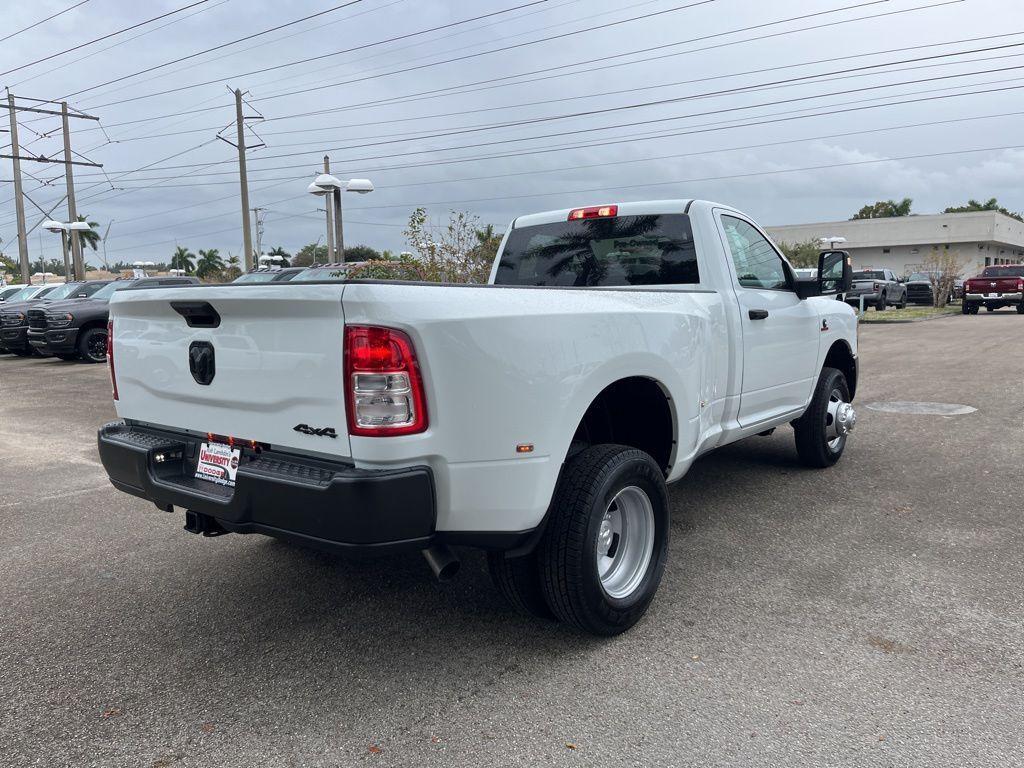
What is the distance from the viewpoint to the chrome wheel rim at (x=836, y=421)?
235 inches

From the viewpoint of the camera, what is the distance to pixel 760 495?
5.41 m

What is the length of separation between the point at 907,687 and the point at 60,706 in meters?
3.12

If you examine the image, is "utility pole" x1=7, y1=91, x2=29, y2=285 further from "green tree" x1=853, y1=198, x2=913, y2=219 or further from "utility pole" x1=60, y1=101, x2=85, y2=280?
"green tree" x1=853, y1=198, x2=913, y2=219

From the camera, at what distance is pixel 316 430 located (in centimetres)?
271

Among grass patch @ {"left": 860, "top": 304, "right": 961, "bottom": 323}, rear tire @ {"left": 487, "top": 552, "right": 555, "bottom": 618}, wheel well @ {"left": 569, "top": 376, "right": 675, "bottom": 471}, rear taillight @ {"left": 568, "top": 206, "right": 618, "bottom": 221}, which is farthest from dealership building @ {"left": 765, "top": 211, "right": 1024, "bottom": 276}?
rear tire @ {"left": 487, "top": 552, "right": 555, "bottom": 618}

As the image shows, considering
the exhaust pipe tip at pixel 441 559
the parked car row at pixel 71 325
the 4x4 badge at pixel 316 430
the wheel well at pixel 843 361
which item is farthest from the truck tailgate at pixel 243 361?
the parked car row at pixel 71 325

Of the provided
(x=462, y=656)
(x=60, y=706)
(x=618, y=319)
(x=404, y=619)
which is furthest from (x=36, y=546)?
(x=618, y=319)

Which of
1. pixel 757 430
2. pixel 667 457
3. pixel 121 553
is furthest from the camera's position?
pixel 757 430

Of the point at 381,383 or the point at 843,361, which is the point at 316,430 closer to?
the point at 381,383

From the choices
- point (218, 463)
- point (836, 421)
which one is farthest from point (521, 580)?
point (836, 421)

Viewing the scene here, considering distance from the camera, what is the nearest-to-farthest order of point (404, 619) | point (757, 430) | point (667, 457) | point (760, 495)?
point (404, 619) < point (667, 457) < point (757, 430) < point (760, 495)

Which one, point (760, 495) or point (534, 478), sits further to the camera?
point (760, 495)

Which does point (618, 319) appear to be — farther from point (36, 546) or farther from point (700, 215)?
point (36, 546)

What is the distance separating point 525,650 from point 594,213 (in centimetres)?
269
